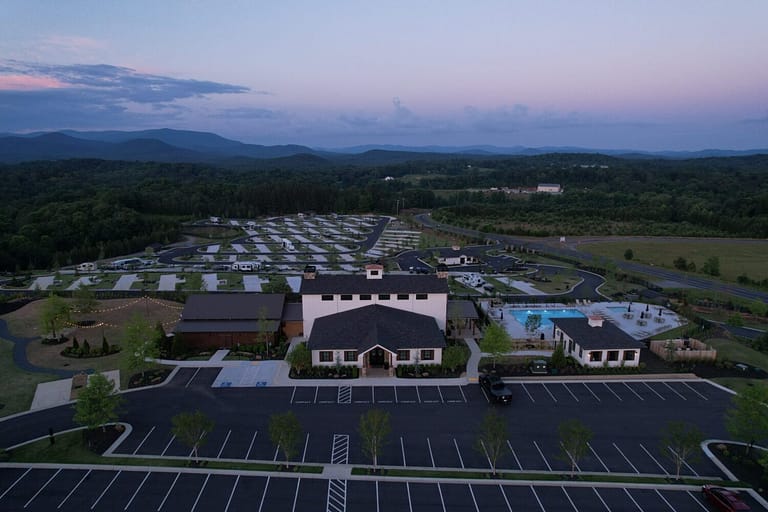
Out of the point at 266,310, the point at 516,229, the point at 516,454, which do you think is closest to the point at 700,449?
the point at 516,454

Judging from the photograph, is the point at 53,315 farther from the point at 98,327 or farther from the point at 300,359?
the point at 300,359

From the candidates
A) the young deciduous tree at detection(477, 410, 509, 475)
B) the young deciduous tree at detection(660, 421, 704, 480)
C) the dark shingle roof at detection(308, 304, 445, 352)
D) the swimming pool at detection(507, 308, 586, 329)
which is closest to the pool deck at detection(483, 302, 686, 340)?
the swimming pool at detection(507, 308, 586, 329)

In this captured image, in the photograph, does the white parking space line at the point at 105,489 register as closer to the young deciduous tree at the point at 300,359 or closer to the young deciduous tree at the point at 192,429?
the young deciduous tree at the point at 192,429

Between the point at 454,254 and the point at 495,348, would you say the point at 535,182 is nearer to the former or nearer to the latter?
the point at 454,254

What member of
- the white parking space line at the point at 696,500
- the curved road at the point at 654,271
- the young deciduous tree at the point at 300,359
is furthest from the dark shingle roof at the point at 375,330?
the curved road at the point at 654,271

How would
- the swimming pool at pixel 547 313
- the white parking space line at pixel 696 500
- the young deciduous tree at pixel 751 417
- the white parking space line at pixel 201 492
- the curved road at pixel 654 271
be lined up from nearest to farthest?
the white parking space line at pixel 201 492, the white parking space line at pixel 696 500, the young deciduous tree at pixel 751 417, the swimming pool at pixel 547 313, the curved road at pixel 654 271
